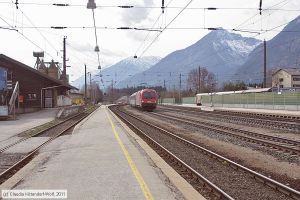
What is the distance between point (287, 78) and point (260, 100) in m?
69.1

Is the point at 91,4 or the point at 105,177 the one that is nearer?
the point at 105,177

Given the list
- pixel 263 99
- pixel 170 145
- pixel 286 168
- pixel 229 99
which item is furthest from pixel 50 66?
pixel 286 168

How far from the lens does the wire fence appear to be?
2004 inches

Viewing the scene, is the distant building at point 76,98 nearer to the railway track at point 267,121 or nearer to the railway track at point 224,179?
the railway track at point 267,121

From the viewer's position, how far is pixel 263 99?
5856cm

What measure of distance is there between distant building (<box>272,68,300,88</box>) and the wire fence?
41.2 meters

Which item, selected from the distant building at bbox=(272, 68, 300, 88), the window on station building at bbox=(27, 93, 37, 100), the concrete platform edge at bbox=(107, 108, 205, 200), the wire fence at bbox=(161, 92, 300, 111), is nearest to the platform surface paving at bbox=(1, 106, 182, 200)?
the concrete platform edge at bbox=(107, 108, 205, 200)

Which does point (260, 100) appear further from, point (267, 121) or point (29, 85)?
point (29, 85)

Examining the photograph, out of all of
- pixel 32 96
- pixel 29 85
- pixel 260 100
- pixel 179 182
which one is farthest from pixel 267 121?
pixel 32 96

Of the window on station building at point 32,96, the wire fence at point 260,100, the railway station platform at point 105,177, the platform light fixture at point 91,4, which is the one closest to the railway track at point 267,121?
the wire fence at point 260,100

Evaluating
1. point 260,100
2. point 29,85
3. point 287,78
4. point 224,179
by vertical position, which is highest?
point 287,78

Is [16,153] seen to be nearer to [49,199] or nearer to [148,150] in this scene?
[148,150]

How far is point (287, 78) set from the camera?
125000mm

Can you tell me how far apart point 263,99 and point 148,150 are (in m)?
43.5
